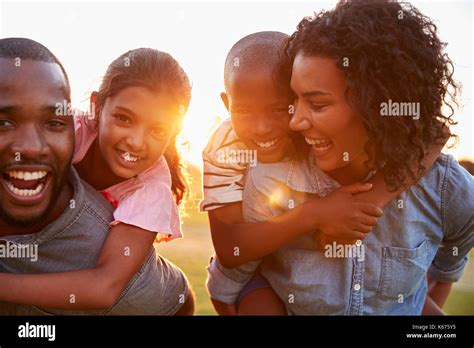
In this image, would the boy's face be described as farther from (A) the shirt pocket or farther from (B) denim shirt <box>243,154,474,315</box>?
(A) the shirt pocket

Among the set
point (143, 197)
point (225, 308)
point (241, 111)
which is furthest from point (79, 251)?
point (241, 111)

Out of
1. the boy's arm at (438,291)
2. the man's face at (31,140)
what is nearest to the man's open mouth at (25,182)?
the man's face at (31,140)

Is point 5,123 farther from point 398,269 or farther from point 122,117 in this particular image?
point 398,269

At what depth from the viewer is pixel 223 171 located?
2.49 metres

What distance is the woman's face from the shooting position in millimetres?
2311

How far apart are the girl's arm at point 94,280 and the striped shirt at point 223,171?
267mm

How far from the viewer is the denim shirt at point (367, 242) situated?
2.50 m

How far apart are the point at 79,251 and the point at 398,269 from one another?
1.16 metres

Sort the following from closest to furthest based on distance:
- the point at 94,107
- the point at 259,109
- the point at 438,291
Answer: the point at 259,109
the point at 94,107
the point at 438,291

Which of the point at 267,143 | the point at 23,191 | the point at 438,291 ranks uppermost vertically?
the point at 267,143

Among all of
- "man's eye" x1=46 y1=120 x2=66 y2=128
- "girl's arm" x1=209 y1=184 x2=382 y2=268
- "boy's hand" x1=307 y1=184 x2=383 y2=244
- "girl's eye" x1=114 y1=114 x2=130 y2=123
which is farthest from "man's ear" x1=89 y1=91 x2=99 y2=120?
"boy's hand" x1=307 y1=184 x2=383 y2=244

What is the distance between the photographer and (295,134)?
2.53 metres

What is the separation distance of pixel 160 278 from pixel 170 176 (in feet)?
1.24

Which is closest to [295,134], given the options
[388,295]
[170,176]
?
[170,176]
